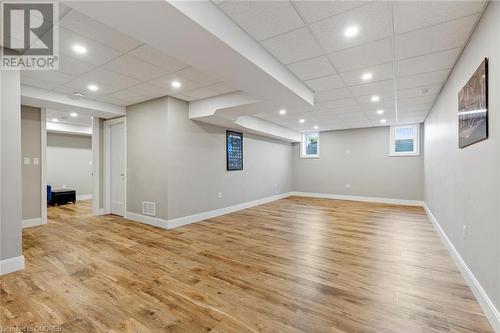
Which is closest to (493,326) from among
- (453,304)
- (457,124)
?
(453,304)

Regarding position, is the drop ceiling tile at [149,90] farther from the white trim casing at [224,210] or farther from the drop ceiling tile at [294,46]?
the white trim casing at [224,210]

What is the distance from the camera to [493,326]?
5.44ft

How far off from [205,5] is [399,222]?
536 centimetres

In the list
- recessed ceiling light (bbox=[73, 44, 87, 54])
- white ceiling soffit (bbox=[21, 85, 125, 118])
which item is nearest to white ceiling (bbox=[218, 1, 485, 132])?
recessed ceiling light (bbox=[73, 44, 87, 54])

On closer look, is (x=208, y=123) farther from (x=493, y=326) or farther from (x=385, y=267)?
(x=493, y=326)

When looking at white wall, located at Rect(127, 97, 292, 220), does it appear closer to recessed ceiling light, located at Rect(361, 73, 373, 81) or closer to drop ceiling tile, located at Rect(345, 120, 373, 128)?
recessed ceiling light, located at Rect(361, 73, 373, 81)

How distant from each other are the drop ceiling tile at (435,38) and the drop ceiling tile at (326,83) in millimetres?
889

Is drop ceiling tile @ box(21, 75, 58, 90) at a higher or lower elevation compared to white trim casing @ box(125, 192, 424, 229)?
higher

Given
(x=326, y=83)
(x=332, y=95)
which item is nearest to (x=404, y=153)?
(x=332, y=95)

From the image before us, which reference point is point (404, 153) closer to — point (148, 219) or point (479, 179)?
point (479, 179)

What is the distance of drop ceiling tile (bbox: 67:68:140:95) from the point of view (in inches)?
129

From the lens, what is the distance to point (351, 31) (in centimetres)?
224

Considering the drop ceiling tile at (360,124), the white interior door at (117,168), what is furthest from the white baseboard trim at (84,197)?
the drop ceiling tile at (360,124)

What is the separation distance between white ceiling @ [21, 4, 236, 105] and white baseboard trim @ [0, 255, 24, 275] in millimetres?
2443
